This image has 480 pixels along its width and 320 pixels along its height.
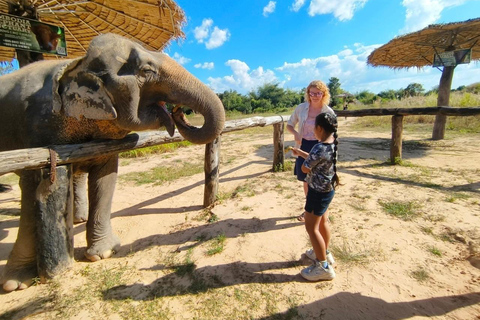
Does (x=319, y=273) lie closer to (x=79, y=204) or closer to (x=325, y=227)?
(x=325, y=227)

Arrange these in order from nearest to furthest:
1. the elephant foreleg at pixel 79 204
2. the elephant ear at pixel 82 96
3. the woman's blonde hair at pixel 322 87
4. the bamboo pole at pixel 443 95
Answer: the elephant ear at pixel 82 96 < the woman's blonde hair at pixel 322 87 < the elephant foreleg at pixel 79 204 < the bamboo pole at pixel 443 95

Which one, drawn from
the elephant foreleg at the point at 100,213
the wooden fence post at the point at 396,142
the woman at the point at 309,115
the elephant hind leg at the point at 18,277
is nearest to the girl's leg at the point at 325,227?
the woman at the point at 309,115

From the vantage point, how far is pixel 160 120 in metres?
2.29

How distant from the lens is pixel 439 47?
8.34 metres

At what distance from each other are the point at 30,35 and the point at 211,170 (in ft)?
9.87

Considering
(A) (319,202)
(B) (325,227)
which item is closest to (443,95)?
(B) (325,227)

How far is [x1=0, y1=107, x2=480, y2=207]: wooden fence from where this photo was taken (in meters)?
1.91

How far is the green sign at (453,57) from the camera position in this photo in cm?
784

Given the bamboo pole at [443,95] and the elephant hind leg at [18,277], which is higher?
the bamboo pole at [443,95]

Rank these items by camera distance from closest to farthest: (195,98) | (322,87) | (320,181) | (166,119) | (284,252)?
(320,181) → (195,98) → (166,119) → (284,252) → (322,87)

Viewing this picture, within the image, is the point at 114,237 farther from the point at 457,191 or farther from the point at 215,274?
the point at 457,191

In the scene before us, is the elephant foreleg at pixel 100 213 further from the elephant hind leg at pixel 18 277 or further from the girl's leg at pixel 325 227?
the girl's leg at pixel 325 227

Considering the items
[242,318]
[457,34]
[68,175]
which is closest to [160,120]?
[68,175]

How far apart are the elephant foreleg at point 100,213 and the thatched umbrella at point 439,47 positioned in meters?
8.85
